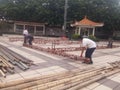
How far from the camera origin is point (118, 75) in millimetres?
7652

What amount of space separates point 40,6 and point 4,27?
6.73m

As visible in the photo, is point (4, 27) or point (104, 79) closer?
point (104, 79)

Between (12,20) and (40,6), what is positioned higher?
(40,6)

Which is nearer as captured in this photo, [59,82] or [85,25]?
[59,82]

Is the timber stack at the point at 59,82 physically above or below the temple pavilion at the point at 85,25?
below

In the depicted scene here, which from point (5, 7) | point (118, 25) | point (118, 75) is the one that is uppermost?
point (5, 7)

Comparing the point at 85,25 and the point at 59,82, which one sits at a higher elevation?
the point at 85,25

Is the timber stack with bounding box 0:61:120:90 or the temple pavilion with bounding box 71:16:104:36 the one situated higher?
the temple pavilion with bounding box 71:16:104:36

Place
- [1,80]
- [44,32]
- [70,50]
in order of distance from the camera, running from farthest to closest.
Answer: [44,32] → [70,50] → [1,80]

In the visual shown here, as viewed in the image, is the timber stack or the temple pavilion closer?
the timber stack

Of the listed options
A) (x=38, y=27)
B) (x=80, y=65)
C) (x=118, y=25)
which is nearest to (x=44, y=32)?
(x=38, y=27)

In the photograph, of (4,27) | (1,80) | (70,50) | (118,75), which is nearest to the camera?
(1,80)

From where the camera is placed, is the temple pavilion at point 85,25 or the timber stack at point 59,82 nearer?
the timber stack at point 59,82

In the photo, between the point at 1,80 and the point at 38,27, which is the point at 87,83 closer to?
the point at 1,80
